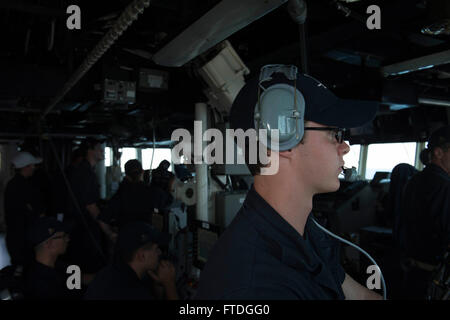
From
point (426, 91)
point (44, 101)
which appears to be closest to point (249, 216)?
point (426, 91)

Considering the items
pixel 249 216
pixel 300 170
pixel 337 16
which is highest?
pixel 337 16

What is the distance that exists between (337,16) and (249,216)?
1.34 metres

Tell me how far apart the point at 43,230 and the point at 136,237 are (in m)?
0.81

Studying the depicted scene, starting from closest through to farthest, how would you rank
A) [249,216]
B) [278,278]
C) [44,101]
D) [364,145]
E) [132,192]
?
[278,278] → [249,216] → [44,101] → [132,192] → [364,145]

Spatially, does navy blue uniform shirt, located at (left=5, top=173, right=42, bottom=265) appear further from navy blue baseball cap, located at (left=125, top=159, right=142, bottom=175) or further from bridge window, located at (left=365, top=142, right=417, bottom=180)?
bridge window, located at (left=365, top=142, right=417, bottom=180)

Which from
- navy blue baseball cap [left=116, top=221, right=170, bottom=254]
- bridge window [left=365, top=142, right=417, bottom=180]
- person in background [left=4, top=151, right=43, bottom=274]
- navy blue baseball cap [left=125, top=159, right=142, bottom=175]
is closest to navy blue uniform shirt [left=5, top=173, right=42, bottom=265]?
person in background [left=4, top=151, right=43, bottom=274]

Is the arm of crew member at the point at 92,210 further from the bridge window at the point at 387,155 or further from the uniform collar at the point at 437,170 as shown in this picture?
the bridge window at the point at 387,155

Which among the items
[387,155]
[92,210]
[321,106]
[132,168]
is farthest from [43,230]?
[387,155]

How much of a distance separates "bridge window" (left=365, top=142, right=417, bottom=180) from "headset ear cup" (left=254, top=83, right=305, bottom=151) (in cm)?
445

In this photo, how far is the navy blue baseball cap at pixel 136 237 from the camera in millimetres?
1847

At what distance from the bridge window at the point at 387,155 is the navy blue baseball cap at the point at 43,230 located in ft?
14.3
